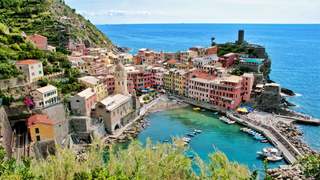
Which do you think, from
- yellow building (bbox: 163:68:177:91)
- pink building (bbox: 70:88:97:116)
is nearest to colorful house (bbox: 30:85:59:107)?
pink building (bbox: 70:88:97:116)

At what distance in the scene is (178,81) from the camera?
56.4 metres

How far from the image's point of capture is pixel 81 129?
35719 mm

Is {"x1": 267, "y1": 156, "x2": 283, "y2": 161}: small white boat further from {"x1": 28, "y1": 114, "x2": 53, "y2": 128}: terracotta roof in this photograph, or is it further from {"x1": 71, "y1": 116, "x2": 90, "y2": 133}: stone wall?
{"x1": 28, "y1": 114, "x2": 53, "y2": 128}: terracotta roof

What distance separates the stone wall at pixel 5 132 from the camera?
977 inches

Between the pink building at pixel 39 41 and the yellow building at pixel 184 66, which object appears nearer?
the pink building at pixel 39 41

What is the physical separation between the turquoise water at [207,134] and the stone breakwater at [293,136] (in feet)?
11.6

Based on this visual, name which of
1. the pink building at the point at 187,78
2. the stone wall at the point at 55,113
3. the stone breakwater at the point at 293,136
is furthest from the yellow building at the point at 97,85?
the stone breakwater at the point at 293,136

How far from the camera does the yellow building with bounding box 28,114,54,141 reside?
29641mm

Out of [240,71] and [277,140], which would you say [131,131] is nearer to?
[277,140]

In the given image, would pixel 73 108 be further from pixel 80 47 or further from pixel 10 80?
pixel 80 47

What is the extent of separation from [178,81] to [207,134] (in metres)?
19.6

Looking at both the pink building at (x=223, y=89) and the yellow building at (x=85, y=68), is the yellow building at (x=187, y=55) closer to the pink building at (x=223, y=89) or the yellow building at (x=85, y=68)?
the pink building at (x=223, y=89)

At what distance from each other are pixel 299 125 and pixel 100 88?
119ft

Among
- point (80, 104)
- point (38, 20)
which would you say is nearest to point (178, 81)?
point (80, 104)
